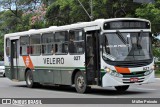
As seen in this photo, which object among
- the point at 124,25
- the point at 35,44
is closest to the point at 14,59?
the point at 35,44

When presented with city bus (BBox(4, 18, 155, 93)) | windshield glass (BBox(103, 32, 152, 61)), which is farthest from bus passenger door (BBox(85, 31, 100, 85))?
windshield glass (BBox(103, 32, 152, 61))


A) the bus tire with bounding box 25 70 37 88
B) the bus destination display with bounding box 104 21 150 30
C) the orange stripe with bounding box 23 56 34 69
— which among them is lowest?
the bus tire with bounding box 25 70 37 88

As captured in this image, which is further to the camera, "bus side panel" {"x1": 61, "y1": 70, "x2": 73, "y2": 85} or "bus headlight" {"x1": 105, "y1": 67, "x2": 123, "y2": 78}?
"bus side panel" {"x1": 61, "y1": 70, "x2": 73, "y2": 85}

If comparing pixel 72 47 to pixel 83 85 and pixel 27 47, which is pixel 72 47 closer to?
pixel 83 85

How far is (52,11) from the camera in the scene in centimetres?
5603

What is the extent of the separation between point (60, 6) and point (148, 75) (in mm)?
35097

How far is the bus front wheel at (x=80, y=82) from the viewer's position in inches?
713

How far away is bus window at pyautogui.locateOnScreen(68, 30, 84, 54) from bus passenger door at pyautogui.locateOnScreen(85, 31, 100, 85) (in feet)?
1.26

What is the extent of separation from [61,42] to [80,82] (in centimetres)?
243

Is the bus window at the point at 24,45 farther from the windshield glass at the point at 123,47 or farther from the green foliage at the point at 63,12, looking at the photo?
the green foliage at the point at 63,12

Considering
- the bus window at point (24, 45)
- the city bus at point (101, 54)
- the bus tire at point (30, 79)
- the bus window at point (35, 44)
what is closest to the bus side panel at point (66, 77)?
the city bus at point (101, 54)

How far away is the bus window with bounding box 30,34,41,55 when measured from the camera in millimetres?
22047

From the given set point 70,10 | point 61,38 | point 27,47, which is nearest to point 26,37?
point 27,47

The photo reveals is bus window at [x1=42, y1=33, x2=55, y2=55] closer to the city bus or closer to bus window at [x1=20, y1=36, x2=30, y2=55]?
the city bus
